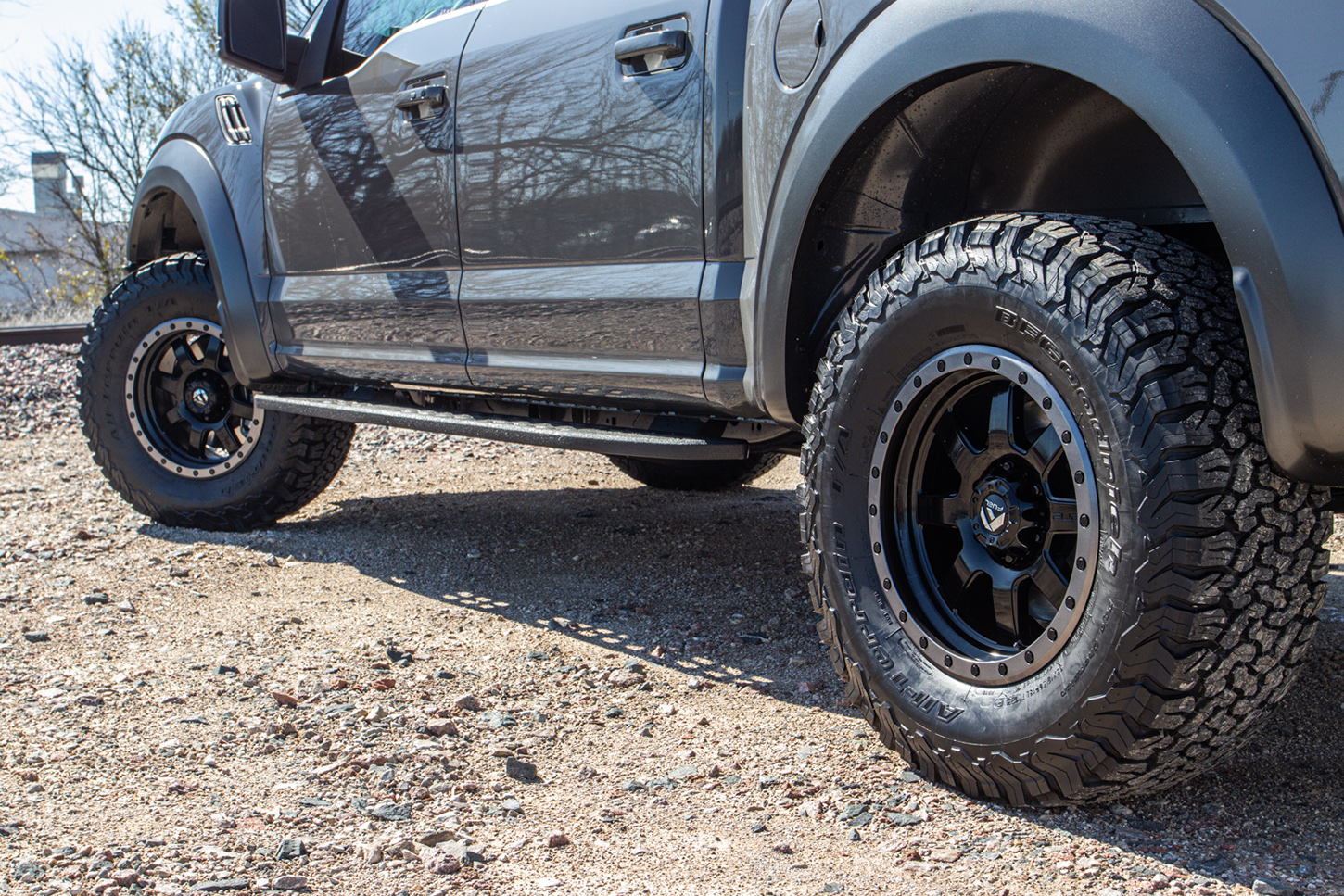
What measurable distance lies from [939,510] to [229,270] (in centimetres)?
301

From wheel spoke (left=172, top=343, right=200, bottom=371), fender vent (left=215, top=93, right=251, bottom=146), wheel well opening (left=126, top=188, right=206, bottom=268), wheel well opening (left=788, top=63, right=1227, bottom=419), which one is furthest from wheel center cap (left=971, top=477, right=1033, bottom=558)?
wheel well opening (left=126, top=188, right=206, bottom=268)

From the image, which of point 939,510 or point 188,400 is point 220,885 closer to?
point 939,510

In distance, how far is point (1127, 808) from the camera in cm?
191

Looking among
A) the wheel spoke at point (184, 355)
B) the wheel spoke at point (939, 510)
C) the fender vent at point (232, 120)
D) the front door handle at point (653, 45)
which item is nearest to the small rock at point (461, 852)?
the wheel spoke at point (939, 510)

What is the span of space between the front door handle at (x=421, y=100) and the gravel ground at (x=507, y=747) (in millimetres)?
1525

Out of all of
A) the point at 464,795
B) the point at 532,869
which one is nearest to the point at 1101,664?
the point at 532,869

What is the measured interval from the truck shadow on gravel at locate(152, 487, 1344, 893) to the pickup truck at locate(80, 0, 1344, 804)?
0.61ft

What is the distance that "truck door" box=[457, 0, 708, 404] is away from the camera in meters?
2.56

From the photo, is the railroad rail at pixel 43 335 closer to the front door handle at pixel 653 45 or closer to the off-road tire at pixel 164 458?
the off-road tire at pixel 164 458

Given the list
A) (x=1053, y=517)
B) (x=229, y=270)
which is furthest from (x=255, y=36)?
(x=1053, y=517)

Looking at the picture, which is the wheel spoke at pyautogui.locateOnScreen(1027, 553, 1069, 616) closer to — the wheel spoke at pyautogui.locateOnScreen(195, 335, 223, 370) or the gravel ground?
the gravel ground

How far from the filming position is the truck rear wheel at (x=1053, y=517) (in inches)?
65.6

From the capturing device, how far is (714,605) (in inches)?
131

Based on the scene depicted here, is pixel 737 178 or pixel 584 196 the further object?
pixel 584 196
